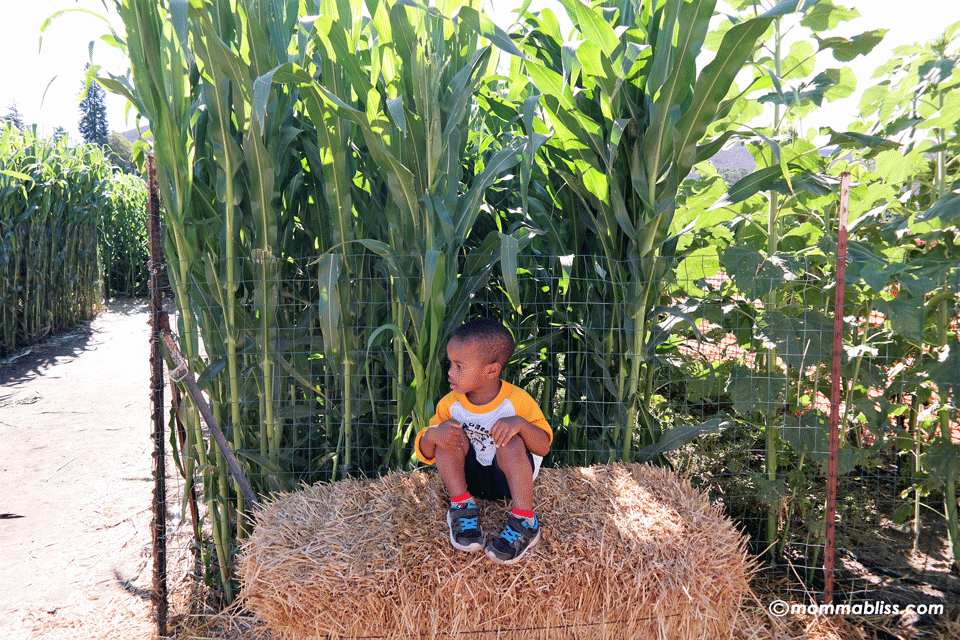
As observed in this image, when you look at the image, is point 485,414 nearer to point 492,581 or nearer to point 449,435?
point 449,435

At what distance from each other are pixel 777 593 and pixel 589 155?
1968 mm

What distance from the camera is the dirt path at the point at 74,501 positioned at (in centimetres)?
242

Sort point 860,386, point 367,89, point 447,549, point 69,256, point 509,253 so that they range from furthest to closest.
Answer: point 69,256, point 860,386, point 367,89, point 509,253, point 447,549

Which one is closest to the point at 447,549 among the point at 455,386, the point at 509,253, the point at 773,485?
the point at 455,386

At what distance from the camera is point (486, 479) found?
2.08m

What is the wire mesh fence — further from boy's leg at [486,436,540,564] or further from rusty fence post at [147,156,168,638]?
boy's leg at [486,436,540,564]

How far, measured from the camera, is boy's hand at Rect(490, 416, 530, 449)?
1.86 metres

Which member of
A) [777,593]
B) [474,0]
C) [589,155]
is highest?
[474,0]

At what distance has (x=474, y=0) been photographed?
2.21 meters

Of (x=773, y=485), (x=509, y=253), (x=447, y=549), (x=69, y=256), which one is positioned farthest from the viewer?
(x=69, y=256)

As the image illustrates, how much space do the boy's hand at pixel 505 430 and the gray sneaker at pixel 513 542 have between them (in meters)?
0.24

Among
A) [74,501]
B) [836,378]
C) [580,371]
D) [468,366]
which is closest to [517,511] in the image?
[468,366]

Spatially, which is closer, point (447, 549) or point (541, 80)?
point (447, 549)

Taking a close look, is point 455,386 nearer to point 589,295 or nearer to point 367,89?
point 589,295
